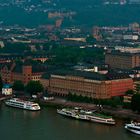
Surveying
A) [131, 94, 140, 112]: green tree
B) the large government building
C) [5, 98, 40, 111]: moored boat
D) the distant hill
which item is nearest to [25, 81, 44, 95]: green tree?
the large government building

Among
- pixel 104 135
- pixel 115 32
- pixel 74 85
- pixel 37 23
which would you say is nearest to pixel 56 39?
pixel 115 32

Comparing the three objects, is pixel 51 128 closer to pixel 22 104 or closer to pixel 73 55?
pixel 22 104

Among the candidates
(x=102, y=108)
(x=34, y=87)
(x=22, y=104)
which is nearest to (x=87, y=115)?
(x=102, y=108)

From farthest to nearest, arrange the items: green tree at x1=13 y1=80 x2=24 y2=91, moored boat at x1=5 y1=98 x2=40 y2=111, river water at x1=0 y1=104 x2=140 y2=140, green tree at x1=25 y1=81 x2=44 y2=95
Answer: green tree at x1=13 y1=80 x2=24 y2=91 < green tree at x1=25 y1=81 x2=44 y2=95 < moored boat at x1=5 y1=98 x2=40 y2=111 < river water at x1=0 y1=104 x2=140 y2=140

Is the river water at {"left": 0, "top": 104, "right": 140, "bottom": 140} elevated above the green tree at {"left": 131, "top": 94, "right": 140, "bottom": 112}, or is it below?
below

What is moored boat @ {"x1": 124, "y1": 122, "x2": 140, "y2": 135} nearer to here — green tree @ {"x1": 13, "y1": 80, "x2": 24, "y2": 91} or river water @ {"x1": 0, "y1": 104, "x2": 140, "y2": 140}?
→ river water @ {"x1": 0, "y1": 104, "x2": 140, "y2": 140}

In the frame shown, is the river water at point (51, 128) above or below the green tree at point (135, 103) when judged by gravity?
below

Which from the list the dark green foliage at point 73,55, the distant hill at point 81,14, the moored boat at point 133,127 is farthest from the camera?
the distant hill at point 81,14

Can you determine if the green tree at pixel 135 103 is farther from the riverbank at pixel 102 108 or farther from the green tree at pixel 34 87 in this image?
the green tree at pixel 34 87

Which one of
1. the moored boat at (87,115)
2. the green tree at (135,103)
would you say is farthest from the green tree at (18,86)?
the green tree at (135,103)
